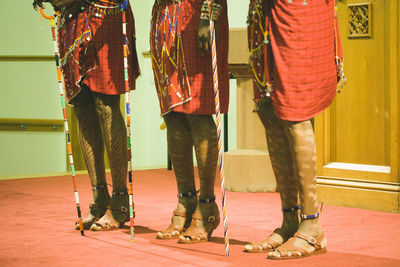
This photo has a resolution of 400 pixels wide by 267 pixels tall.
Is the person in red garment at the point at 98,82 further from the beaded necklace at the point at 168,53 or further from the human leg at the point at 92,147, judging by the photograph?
the beaded necklace at the point at 168,53

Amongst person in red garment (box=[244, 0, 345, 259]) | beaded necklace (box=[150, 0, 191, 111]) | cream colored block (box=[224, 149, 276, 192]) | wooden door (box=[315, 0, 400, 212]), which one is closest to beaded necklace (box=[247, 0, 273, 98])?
person in red garment (box=[244, 0, 345, 259])

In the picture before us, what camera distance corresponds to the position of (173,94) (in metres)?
2.35

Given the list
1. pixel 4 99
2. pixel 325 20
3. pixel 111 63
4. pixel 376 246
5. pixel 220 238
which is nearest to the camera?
pixel 325 20

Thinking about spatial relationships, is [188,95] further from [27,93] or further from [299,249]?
[27,93]

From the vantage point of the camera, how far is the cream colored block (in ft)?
12.6

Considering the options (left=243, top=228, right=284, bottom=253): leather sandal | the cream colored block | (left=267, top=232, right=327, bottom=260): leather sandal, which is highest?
(left=267, top=232, right=327, bottom=260): leather sandal

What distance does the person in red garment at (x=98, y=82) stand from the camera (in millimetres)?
2621

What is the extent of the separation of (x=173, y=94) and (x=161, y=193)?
5.11ft

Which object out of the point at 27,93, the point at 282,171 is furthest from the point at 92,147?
the point at 27,93

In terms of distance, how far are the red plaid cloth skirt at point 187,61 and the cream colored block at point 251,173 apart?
4.90 ft

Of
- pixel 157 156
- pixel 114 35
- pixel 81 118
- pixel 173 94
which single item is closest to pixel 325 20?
pixel 173 94

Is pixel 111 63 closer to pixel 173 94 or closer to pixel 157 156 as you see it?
pixel 173 94

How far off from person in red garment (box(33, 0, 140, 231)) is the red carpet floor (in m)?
0.15

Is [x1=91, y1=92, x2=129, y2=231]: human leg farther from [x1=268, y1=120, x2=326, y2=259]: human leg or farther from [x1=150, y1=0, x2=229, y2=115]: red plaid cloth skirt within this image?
[x1=268, y1=120, x2=326, y2=259]: human leg
